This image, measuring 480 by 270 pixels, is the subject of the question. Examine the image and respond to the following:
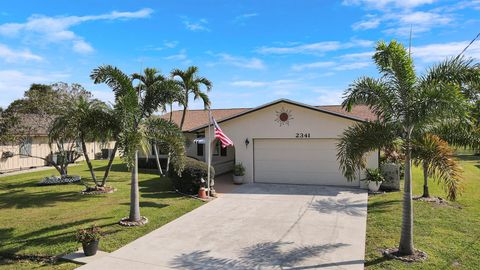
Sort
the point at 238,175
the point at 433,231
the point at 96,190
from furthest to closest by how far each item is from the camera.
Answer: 1. the point at 238,175
2. the point at 96,190
3. the point at 433,231

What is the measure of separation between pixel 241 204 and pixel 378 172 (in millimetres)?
6195

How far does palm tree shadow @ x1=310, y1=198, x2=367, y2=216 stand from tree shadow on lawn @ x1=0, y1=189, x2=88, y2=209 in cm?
926

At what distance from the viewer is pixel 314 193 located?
47.3ft

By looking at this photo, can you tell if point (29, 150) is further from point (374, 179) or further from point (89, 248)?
point (374, 179)

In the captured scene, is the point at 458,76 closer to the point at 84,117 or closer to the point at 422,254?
the point at 422,254

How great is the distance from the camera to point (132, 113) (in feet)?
32.0

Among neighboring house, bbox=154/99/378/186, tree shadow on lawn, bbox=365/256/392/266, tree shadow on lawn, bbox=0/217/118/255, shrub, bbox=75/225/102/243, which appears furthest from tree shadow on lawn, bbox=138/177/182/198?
tree shadow on lawn, bbox=365/256/392/266

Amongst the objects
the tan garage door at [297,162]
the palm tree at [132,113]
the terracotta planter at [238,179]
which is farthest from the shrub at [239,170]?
the palm tree at [132,113]

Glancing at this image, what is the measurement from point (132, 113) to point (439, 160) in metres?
7.77

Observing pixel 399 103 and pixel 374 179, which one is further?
pixel 374 179

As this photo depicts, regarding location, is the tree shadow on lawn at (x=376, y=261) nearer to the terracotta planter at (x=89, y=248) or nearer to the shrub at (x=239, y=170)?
the terracotta planter at (x=89, y=248)

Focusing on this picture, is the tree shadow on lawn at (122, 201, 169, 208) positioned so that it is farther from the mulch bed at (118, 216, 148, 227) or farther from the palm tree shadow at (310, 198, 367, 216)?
the palm tree shadow at (310, 198, 367, 216)

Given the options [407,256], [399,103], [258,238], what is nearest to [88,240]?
[258,238]

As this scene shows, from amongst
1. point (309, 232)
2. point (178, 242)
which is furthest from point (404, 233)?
point (178, 242)
